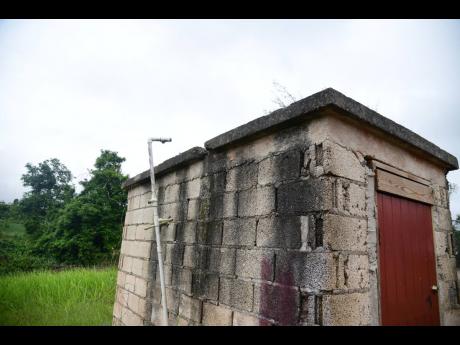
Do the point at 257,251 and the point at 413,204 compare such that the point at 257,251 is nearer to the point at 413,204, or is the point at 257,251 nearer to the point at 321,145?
the point at 321,145

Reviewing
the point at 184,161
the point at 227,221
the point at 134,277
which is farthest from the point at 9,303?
the point at 227,221

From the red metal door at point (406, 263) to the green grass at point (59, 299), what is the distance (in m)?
5.85

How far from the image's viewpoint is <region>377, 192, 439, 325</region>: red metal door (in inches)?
98.3

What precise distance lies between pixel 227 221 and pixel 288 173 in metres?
0.86

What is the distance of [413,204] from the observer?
3021mm

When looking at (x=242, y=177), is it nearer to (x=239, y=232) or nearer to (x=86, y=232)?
(x=239, y=232)

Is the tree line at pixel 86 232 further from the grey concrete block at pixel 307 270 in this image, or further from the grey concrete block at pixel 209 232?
the grey concrete block at pixel 307 270

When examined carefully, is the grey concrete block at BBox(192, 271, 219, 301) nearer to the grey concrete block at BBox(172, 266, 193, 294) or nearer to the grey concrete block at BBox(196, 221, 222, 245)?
the grey concrete block at BBox(172, 266, 193, 294)

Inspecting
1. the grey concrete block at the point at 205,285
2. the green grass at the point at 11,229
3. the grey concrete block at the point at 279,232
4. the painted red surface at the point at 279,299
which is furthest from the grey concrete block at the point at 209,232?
the green grass at the point at 11,229

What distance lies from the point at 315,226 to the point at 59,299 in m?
8.75

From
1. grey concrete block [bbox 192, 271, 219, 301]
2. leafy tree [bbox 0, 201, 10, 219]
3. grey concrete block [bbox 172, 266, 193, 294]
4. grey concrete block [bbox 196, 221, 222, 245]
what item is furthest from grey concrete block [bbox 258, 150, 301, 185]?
leafy tree [bbox 0, 201, 10, 219]

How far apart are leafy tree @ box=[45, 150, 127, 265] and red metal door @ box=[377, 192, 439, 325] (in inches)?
583

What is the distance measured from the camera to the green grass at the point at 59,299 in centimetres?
695

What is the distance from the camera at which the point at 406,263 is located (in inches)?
108
